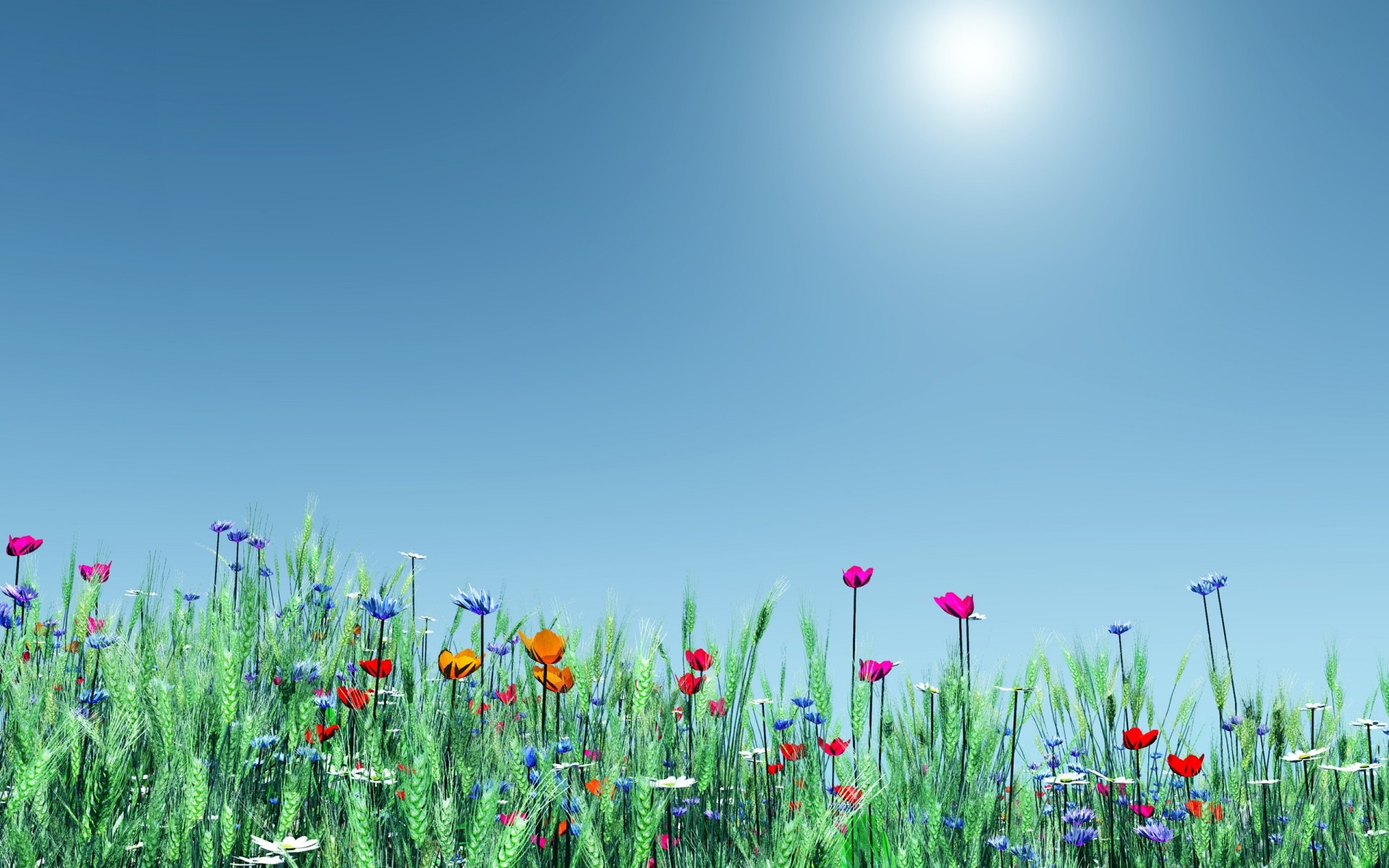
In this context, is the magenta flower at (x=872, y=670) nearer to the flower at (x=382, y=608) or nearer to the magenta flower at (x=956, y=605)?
the magenta flower at (x=956, y=605)

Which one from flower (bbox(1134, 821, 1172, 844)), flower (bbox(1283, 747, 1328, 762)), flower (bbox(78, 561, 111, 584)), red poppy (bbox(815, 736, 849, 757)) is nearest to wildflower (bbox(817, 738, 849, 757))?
red poppy (bbox(815, 736, 849, 757))

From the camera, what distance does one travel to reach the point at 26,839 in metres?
1.93

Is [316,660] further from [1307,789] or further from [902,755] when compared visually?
[1307,789]

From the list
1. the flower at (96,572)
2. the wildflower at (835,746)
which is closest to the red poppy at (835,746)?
the wildflower at (835,746)

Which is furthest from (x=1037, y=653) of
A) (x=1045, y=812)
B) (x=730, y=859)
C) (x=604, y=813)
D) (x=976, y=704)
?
(x=604, y=813)

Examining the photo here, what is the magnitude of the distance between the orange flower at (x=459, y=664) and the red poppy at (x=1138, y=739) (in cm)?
226

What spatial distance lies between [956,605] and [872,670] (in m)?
0.38

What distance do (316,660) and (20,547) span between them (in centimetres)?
262

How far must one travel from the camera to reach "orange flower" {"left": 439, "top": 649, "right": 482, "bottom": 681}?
9.56 feet

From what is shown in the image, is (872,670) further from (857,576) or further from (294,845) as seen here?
(294,845)

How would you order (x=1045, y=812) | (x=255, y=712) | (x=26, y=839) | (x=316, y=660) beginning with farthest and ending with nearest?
(x=1045, y=812)
(x=316, y=660)
(x=255, y=712)
(x=26, y=839)

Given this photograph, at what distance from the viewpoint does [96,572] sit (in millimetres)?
4477

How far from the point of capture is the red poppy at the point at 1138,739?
307 cm

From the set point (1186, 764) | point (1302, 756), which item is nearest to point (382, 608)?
point (1186, 764)
